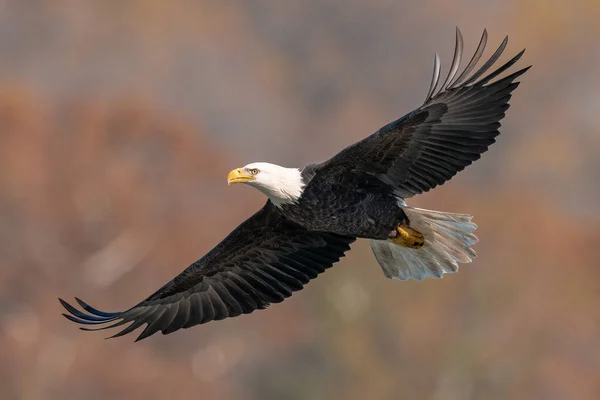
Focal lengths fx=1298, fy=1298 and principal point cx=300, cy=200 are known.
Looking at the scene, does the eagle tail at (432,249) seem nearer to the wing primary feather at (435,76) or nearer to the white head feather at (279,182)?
the white head feather at (279,182)

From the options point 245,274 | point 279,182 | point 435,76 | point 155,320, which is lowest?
point 155,320

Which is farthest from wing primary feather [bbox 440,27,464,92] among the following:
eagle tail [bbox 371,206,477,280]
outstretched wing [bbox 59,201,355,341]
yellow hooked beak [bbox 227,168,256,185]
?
outstretched wing [bbox 59,201,355,341]

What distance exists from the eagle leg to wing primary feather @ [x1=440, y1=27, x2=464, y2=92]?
121 centimetres

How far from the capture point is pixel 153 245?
3531 cm

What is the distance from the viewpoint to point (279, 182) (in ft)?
27.5

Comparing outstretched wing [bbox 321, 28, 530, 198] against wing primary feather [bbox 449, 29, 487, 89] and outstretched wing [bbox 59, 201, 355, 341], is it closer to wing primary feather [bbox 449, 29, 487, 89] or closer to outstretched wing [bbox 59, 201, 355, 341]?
wing primary feather [bbox 449, 29, 487, 89]

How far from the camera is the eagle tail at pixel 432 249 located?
30.0 ft

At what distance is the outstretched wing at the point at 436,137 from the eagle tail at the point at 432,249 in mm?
398

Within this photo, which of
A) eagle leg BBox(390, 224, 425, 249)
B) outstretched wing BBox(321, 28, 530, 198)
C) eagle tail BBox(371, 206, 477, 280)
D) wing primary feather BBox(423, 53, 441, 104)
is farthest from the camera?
eagle tail BBox(371, 206, 477, 280)

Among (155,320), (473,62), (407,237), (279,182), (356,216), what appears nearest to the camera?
(473,62)

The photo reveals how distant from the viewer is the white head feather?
8.36m

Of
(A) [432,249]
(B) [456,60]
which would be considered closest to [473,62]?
(B) [456,60]

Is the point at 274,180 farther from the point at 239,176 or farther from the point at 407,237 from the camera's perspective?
the point at 407,237

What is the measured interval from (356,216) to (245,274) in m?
1.23
